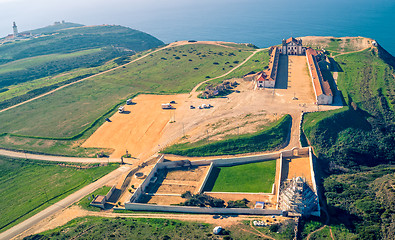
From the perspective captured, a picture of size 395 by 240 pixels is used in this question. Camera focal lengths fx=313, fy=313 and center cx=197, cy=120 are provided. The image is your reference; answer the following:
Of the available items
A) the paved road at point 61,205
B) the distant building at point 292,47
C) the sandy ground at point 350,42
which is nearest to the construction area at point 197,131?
the paved road at point 61,205

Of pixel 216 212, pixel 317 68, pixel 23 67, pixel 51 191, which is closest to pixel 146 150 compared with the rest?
pixel 51 191

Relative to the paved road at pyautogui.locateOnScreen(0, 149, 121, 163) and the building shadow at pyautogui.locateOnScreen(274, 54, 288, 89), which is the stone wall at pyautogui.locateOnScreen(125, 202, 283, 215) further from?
the building shadow at pyautogui.locateOnScreen(274, 54, 288, 89)

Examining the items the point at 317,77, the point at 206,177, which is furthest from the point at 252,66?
the point at 206,177

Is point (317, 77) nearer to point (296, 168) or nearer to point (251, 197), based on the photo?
point (296, 168)

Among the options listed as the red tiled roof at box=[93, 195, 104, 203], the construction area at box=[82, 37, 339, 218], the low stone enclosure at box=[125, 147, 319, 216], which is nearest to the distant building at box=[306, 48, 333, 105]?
the construction area at box=[82, 37, 339, 218]

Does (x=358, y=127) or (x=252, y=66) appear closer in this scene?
(x=358, y=127)

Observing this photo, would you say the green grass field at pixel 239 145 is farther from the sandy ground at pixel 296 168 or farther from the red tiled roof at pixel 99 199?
the red tiled roof at pixel 99 199
